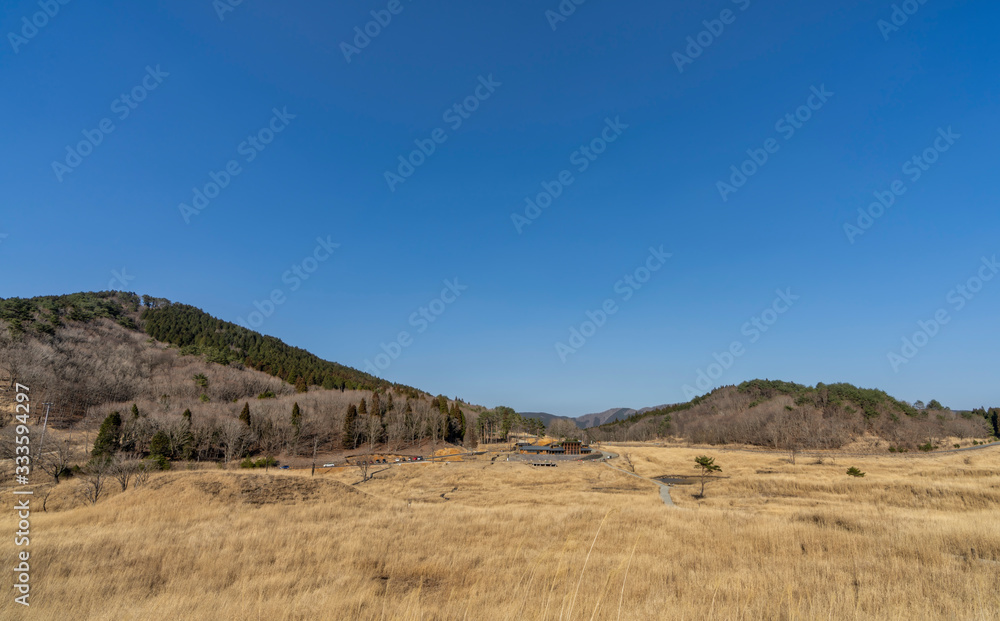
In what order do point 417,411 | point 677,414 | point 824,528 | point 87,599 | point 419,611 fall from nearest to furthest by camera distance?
1. point 419,611
2. point 87,599
3. point 824,528
4. point 417,411
5. point 677,414

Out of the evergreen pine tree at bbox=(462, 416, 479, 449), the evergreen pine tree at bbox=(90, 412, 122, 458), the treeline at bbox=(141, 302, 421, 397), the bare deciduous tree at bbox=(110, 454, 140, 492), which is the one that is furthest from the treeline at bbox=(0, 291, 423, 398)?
the bare deciduous tree at bbox=(110, 454, 140, 492)

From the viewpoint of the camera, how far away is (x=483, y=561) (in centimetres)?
1320

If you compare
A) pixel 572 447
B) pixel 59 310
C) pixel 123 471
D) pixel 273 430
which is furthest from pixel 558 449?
pixel 59 310

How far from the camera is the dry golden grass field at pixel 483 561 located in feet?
26.7

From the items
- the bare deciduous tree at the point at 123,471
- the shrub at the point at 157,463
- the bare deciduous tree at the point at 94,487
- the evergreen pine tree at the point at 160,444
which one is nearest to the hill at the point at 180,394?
the evergreen pine tree at the point at 160,444

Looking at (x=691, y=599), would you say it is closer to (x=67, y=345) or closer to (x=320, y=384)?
(x=67, y=345)

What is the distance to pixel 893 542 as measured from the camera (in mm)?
14359

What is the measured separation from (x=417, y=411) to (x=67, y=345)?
A: 89.9 metres

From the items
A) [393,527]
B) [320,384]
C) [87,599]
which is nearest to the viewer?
[87,599]

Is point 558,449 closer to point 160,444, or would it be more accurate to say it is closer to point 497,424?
point 497,424

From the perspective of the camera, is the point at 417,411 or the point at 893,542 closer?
the point at 893,542

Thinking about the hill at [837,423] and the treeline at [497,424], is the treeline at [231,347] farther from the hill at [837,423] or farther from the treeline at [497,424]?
the hill at [837,423]

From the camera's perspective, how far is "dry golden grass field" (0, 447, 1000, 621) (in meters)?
8.14

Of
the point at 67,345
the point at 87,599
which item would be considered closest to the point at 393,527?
the point at 87,599
